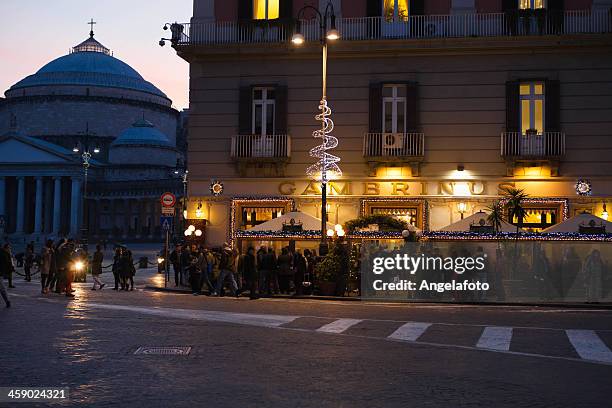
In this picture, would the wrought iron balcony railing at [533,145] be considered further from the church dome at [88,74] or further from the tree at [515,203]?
the church dome at [88,74]

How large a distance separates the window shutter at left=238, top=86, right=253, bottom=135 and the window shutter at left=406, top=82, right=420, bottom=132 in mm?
5810

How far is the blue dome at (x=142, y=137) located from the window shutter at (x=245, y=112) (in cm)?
9251

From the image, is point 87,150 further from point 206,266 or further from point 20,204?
point 206,266

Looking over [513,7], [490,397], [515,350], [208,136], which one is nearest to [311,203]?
[208,136]

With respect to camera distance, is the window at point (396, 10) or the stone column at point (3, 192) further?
the stone column at point (3, 192)

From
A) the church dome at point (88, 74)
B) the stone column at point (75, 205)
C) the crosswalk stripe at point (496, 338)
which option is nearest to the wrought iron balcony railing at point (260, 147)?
the crosswalk stripe at point (496, 338)

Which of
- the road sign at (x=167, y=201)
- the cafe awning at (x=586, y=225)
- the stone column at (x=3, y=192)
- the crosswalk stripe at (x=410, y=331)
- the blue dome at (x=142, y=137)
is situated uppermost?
the blue dome at (x=142, y=137)

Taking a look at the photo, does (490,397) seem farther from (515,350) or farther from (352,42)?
(352,42)

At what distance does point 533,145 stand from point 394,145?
191 inches

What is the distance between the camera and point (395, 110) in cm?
3023

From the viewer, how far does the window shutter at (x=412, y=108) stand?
1171 inches

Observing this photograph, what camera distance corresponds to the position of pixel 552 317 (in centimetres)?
1903

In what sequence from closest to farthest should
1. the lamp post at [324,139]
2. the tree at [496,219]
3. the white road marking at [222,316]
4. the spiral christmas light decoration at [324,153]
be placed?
1. the white road marking at [222,316]
2. the tree at [496,219]
3. the lamp post at [324,139]
4. the spiral christmas light decoration at [324,153]

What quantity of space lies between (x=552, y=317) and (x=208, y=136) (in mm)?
16243
